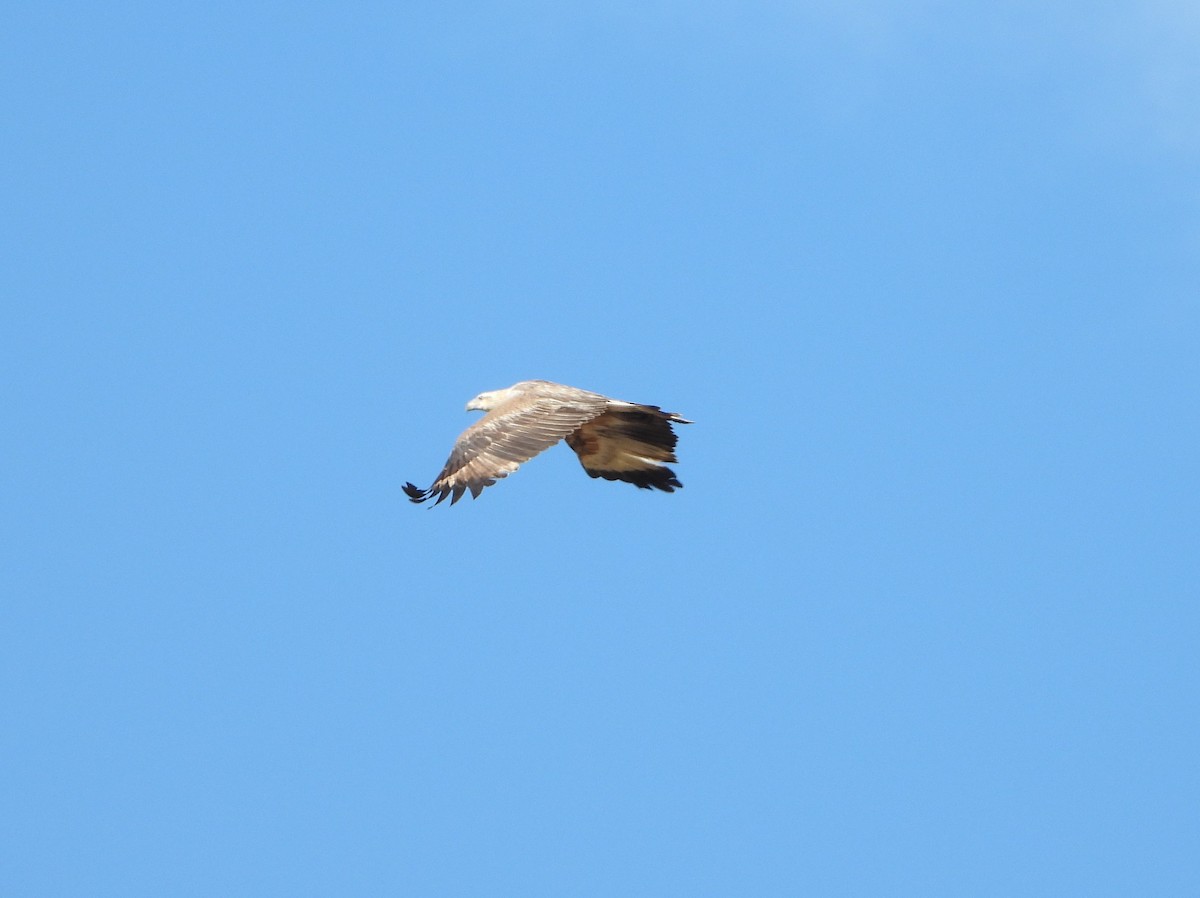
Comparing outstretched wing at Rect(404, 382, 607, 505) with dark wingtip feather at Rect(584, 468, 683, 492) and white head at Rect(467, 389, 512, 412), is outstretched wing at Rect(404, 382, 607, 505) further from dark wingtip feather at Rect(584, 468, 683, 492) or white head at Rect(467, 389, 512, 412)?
dark wingtip feather at Rect(584, 468, 683, 492)

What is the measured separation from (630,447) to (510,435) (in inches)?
121

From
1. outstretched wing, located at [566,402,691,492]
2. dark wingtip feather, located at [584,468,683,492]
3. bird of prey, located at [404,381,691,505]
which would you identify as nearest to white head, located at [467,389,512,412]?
bird of prey, located at [404,381,691,505]

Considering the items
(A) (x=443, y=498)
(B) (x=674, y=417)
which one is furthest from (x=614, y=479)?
(A) (x=443, y=498)

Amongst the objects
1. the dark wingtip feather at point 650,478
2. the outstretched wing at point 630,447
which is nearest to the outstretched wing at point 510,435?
the outstretched wing at point 630,447

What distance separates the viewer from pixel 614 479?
27641 mm

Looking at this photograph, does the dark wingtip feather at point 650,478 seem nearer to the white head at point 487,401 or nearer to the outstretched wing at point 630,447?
the outstretched wing at point 630,447

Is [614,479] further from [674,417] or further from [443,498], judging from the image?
[443,498]

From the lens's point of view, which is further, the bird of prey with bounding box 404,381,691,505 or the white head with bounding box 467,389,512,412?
the white head with bounding box 467,389,512,412

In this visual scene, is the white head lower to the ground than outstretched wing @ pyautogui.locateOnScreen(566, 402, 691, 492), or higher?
lower

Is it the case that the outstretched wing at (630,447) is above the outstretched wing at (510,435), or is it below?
above

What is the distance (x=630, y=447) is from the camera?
89.1 ft

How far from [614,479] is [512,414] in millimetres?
3129

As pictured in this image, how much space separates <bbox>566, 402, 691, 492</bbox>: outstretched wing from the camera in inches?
1044

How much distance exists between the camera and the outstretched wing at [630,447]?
26.5 m
